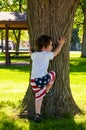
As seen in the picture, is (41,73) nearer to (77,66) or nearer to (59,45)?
(59,45)

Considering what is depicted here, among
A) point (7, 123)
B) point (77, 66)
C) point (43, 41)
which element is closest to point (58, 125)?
point (7, 123)

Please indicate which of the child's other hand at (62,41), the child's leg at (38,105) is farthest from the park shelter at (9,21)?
the child's leg at (38,105)

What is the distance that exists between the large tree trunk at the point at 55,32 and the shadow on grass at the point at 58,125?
0.46m

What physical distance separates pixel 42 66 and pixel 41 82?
0.94ft

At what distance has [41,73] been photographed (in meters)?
7.14

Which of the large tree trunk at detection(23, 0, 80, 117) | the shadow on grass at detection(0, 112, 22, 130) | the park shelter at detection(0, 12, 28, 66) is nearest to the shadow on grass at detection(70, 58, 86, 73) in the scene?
the park shelter at detection(0, 12, 28, 66)

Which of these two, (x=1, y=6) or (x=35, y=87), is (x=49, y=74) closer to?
(x=35, y=87)

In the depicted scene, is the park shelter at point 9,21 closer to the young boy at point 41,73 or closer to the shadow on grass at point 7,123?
the shadow on grass at point 7,123

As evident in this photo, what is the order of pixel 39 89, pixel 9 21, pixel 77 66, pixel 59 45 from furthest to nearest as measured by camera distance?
pixel 77 66
pixel 9 21
pixel 59 45
pixel 39 89

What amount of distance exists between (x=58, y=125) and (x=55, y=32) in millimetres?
1789

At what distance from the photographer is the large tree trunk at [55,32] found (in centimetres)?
756

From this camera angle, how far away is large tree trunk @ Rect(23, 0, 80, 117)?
298 inches

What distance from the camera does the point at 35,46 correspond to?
7.72 meters

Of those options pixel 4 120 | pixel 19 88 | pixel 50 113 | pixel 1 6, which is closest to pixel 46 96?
pixel 50 113
